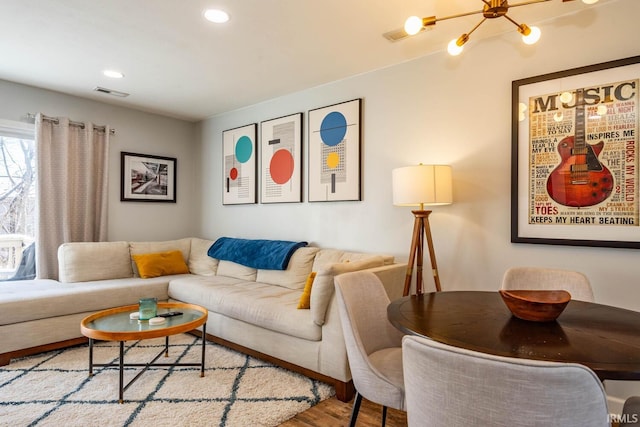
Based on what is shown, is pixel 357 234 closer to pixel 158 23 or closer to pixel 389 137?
pixel 389 137

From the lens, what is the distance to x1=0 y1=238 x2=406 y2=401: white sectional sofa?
8.32 ft

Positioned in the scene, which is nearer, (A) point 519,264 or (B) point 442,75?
(A) point 519,264

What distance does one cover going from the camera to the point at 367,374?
1577mm

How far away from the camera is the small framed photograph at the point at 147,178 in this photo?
462 centimetres

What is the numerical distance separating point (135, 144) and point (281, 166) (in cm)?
193

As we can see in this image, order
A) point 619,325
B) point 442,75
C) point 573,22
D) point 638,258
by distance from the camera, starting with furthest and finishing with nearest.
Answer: point 442,75 < point 573,22 < point 638,258 < point 619,325

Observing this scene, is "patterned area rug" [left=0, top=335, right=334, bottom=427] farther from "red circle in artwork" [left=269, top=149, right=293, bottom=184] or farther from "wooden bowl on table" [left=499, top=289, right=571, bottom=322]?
"red circle in artwork" [left=269, top=149, right=293, bottom=184]

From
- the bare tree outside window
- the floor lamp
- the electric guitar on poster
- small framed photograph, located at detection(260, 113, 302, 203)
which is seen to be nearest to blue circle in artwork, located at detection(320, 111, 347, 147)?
small framed photograph, located at detection(260, 113, 302, 203)

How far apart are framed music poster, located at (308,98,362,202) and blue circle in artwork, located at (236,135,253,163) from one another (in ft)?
3.21

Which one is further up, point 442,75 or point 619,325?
point 442,75

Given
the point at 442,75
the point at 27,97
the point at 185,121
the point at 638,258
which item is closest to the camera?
the point at 638,258

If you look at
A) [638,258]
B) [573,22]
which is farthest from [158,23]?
[638,258]

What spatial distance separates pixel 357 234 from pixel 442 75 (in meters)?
1.51

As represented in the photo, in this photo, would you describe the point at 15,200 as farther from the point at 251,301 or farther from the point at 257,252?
the point at 251,301
